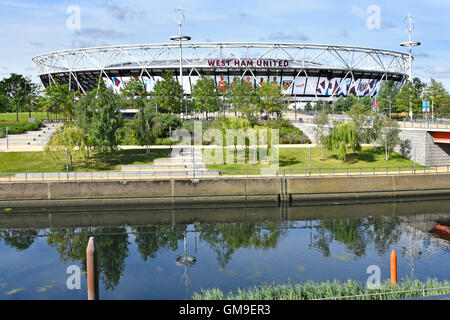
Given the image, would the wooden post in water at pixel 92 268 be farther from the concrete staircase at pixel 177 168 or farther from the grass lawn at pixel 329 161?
the grass lawn at pixel 329 161

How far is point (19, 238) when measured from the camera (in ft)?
105

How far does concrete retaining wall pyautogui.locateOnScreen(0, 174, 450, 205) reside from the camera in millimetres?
39875

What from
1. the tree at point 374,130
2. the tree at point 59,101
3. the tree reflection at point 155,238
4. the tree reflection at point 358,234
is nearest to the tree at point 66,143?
the tree reflection at point 155,238

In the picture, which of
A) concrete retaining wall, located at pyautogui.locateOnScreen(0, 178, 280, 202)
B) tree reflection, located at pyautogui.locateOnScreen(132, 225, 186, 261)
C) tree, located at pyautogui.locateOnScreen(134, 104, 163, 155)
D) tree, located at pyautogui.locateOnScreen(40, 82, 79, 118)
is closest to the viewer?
tree reflection, located at pyautogui.locateOnScreen(132, 225, 186, 261)

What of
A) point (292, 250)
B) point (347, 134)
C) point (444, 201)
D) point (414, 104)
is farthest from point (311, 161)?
point (414, 104)

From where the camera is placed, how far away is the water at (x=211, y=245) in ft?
75.8

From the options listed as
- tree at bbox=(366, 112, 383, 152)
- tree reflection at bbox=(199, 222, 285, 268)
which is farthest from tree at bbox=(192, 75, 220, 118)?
tree reflection at bbox=(199, 222, 285, 268)

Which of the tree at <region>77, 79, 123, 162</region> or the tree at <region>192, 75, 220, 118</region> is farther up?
the tree at <region>192, 75, 220, 118</region>

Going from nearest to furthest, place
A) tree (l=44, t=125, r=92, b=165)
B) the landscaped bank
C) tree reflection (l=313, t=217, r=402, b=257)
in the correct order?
the landscaped bank → tree reflection (l=313, t=217, r=402, b=257) → tree (l=44, t=125, r=92, b=165)

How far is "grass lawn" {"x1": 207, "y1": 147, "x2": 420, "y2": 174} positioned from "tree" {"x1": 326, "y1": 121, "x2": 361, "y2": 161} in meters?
1.22

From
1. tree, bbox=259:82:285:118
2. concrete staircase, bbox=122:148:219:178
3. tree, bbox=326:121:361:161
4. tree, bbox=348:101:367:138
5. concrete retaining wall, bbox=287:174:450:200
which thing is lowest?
concrete retaining wall, bbox=287:174:450:200

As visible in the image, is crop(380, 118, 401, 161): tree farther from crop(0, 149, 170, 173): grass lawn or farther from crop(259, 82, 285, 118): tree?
crop(0, 149, 170, 173): grass lawn

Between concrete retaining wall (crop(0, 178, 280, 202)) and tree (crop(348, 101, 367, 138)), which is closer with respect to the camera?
concrete retaining wall (crop(0, 178, 280, 202))

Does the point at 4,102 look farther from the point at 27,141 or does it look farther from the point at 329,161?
the point at 329,161
